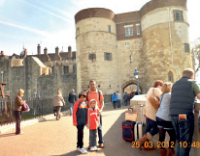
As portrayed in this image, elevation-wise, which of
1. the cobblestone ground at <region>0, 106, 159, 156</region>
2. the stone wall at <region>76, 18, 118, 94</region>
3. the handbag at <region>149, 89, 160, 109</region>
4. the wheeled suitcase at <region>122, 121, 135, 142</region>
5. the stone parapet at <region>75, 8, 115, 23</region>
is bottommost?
the cobblestone ground at <region>0, 106, 159, 156</region>

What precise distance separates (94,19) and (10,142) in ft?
63.2

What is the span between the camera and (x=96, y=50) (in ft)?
70.6

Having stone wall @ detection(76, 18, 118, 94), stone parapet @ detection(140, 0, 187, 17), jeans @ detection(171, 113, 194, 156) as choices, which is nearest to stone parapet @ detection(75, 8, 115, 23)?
stone wall @ detection(76, 18, 118, 94)

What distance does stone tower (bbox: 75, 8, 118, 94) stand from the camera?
21500mm

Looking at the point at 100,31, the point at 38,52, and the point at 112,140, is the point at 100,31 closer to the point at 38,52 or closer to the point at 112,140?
the point at 112,140

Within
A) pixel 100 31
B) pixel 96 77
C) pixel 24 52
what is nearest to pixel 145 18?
pixel 100 31

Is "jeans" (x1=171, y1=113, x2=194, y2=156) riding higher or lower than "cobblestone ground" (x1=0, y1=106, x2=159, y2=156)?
higher

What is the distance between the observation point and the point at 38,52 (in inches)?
1983

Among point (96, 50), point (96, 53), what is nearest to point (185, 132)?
point (96, 53)

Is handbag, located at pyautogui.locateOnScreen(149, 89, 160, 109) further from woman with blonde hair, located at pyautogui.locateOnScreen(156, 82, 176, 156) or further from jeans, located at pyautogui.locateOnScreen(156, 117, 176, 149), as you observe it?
jeans, located at pyautogui.locateOnScreen(156, 117, 176, 149)

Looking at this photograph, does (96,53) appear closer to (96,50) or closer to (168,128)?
(96,50)

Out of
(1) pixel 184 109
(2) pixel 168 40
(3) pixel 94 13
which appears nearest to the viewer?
(1) pixel 184 109
